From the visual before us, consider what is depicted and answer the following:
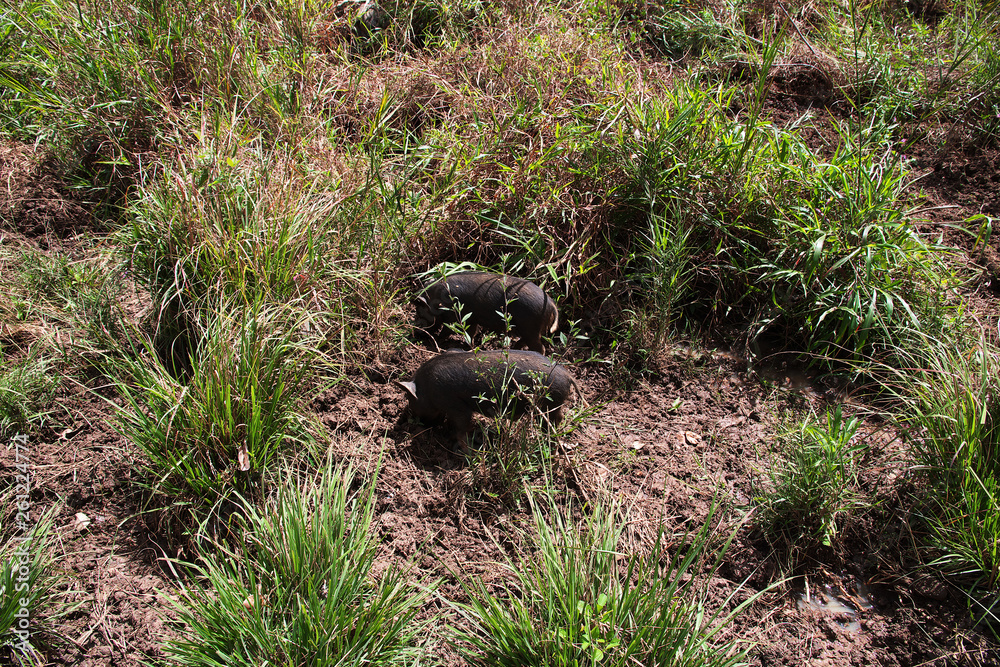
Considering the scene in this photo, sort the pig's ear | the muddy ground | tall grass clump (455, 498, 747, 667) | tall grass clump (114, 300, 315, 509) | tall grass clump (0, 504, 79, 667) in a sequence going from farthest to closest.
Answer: the pig's ear < tall grass clump (114, 300, 315, 509) < the muddy ground < tall grass clump (0, 504, 79, 667) < tall grass clump (455, 498, 747, 667)

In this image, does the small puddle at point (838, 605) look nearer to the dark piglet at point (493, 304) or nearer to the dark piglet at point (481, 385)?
the dark piglet at point (481, 385)

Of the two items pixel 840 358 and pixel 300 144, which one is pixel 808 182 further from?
pixel 300 144

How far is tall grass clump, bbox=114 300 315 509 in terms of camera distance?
98.2 inches

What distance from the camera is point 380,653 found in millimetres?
2111

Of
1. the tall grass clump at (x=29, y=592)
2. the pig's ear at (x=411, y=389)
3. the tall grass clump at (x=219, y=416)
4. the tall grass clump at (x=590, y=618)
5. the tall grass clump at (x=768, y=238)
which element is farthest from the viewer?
the tall grass clump at (x=768, y=238)

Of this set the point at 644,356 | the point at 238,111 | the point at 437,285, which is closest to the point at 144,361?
the point at 437,285

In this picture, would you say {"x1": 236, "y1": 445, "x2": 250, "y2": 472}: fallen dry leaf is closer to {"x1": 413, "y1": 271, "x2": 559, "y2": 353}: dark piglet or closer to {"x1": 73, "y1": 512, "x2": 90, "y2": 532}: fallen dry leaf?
{"x1": 73, "y1": 512, "x2": 90, "y2": 532}: fallen dry leaf

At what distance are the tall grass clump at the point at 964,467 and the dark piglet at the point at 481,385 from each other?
1.49 metres

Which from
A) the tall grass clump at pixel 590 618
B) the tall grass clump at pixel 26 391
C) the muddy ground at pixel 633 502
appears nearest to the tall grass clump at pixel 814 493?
the muddy ground at pixel 633 502

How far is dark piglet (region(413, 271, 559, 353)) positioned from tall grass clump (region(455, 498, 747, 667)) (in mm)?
1174

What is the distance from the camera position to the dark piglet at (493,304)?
3.21m

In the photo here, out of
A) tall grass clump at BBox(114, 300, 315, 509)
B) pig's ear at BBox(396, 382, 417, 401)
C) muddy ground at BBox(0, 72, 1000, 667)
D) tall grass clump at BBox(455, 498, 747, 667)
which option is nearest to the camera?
tall grass clump at BBox(455, 498, 747, 667)

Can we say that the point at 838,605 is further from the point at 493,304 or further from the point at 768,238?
the point at 493,304

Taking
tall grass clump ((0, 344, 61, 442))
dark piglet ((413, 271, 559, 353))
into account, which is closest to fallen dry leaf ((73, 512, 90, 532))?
tall grass clump ((0, 344, 61, 442))
